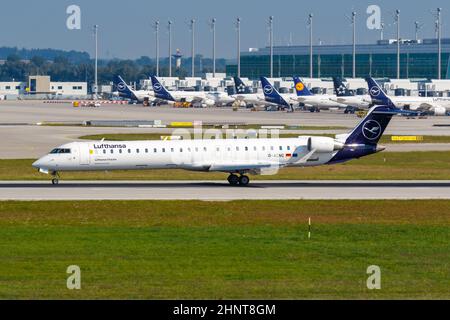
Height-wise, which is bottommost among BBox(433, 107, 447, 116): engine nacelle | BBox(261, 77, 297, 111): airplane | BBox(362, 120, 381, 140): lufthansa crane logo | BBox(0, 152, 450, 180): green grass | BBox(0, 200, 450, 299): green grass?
BBox(0, 200, 450, 299): green grass

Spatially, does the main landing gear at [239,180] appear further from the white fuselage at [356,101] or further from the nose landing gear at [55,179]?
the white fuselage at [356,101]

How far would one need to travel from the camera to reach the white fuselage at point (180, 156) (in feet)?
195

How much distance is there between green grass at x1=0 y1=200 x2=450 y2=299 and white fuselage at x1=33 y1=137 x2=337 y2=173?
29.7ft

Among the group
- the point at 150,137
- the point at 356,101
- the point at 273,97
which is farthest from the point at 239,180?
the point at 273,97

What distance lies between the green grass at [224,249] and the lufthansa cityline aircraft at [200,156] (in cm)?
907

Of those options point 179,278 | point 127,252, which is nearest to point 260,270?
point 179,278

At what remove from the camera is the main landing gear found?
60.6 meters

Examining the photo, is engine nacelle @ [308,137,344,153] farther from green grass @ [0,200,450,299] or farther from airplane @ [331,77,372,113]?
airplane @ [331,77,372,113]

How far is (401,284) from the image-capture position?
99.3ft

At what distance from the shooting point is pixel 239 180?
60625 millimetres

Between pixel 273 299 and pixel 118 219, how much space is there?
18.1 m

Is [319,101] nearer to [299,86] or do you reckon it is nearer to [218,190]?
[299,86]

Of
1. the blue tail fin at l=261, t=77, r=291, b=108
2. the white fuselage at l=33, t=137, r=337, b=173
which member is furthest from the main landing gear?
the blue tail fin at l=261, t=77, r=291, b=108

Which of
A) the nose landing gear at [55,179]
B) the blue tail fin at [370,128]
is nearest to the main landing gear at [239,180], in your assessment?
the blue tail fin at [370,128]
